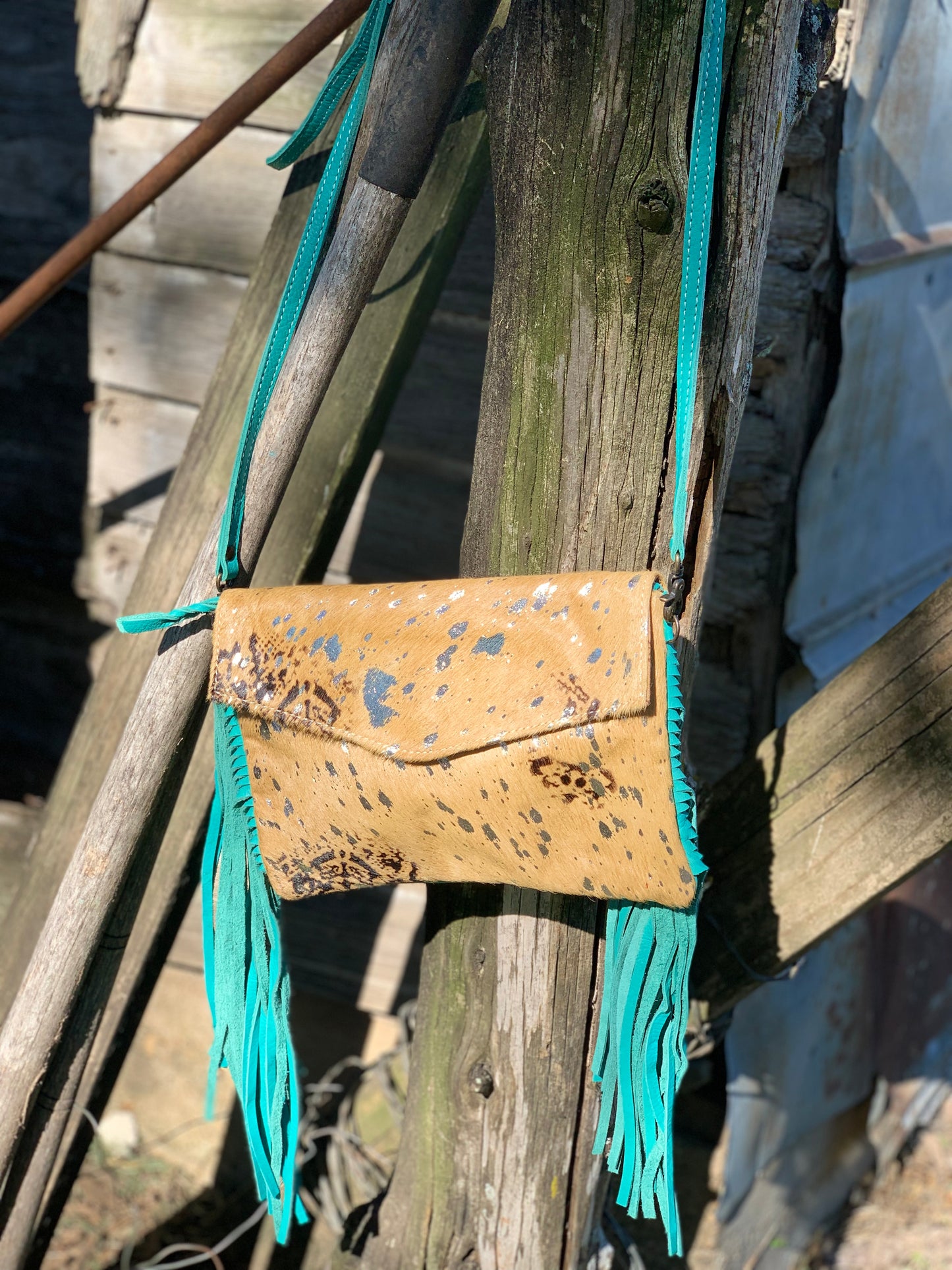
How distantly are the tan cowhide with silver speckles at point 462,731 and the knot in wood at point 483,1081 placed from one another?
26 cm

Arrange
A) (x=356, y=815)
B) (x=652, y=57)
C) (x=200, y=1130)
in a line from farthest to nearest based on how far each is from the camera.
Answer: (x=200, y=1130)
(x=356, y=815)
(x=652, y=57)

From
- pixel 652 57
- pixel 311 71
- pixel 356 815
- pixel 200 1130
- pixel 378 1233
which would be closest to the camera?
pixel 652 57

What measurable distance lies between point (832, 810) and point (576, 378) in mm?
581

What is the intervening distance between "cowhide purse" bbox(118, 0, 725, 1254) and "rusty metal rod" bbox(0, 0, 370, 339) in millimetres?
178

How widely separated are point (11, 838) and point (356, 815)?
1076 mm

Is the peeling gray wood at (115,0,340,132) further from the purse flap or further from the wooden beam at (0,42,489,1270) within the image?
the purse flap

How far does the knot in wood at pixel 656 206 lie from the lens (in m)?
0.89

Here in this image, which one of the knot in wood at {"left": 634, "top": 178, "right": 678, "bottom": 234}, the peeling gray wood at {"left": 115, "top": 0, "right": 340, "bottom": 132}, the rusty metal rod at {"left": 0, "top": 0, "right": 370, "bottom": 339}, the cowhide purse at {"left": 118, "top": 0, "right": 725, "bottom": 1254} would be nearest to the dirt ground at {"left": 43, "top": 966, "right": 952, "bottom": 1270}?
the cowhide purse at {"left": 118, "top": 0, "right": 725, "bottom": 1254}

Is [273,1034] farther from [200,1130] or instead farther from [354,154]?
[200,1130]

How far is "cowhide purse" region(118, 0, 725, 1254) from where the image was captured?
0.87 metres

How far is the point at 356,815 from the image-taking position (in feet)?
3.33

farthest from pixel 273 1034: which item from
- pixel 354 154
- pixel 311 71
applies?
pixel 311 71

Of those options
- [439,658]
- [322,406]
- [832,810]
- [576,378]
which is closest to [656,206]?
[576,378]

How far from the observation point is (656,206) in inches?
35.1
